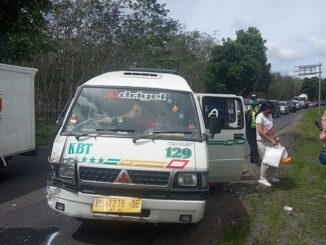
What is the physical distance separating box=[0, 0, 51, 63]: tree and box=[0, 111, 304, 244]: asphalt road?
7.48 m

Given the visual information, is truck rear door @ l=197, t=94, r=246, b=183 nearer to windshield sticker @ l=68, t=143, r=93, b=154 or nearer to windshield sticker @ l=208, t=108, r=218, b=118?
windshield sticker @ l=208, t=108, r=218, b=118

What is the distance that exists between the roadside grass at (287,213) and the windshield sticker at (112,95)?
225 cm

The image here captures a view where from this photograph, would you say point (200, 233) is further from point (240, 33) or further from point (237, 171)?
point (240, 33)

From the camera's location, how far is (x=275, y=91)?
269 feet

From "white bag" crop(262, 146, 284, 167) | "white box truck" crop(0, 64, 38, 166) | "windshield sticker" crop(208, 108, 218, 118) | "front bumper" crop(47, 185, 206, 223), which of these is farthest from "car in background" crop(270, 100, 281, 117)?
"white box truck" crop(0, 64, 38, 166)

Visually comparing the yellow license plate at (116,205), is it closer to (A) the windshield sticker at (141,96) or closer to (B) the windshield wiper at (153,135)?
(B) the windshield wiper at (153,135)

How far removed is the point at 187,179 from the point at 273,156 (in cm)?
388

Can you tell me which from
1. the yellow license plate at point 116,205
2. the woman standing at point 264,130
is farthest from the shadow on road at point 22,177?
the woman standing at point 264,130

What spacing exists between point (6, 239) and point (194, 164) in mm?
2368

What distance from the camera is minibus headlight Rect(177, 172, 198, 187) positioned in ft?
17.5

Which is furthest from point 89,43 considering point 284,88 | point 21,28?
point 284,88

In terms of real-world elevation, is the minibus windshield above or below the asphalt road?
above

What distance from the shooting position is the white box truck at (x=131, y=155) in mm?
5262

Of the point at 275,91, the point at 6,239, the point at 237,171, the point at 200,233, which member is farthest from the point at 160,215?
the point at 275,91
